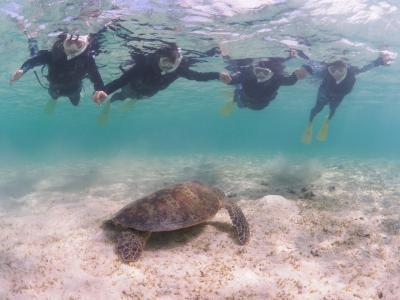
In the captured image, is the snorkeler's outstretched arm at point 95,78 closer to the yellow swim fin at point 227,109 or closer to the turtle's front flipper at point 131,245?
the yellow swim fin at point 227,109

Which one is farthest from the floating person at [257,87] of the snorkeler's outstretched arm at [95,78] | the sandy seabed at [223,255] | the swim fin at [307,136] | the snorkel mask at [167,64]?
the snorkeler's outstretched arm at [95,78]

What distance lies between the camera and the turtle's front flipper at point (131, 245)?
5.90 metres

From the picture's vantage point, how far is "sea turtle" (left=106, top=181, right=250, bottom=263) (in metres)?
6.21

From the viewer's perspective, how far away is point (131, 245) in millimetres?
6094

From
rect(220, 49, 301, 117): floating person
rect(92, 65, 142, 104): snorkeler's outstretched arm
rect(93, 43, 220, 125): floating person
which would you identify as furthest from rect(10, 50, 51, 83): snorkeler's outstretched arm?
rect(220, 49, 301, 117): floating person

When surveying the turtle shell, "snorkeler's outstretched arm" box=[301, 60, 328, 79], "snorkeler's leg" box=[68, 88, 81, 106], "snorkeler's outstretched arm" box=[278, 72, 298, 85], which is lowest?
"snorkeler's outstretched arm" box=[301, 60, 328, 79]

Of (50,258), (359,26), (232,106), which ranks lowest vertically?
(232,106)

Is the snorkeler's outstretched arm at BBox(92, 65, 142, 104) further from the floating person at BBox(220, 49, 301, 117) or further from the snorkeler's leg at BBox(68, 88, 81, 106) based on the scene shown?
the floating person at BBox(220, 49, 301, 117)

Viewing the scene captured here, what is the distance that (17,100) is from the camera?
37969mm

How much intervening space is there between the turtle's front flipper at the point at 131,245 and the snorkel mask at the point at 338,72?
501 inches

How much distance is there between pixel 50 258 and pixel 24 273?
585 mm

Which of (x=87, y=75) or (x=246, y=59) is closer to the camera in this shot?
(x=87, y=75)

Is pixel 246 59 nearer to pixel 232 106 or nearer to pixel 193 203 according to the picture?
pixel 232 106

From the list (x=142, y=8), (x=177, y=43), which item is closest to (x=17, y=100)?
(x=177, y=43)
